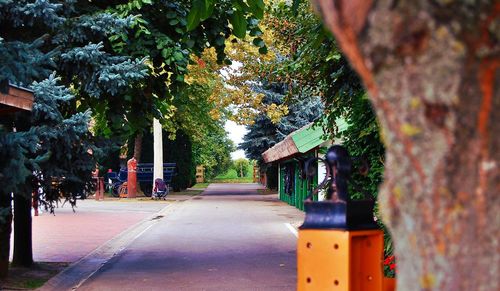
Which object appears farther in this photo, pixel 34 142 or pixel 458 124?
pixel 34 142

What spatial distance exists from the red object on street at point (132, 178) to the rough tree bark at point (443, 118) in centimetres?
3868

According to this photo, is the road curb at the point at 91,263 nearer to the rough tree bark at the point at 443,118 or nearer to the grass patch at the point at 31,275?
the grass patch at the point at 31,275

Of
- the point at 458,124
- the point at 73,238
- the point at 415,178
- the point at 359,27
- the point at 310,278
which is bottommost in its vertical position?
the point at 73,238

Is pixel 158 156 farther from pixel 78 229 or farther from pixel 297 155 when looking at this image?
pixel 78 229

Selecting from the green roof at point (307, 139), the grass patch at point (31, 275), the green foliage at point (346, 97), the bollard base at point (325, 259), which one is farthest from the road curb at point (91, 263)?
the bollard base at point (325, 259)

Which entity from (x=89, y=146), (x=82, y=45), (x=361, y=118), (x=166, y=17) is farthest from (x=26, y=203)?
(x=361, y=118)

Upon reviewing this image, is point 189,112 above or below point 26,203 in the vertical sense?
above

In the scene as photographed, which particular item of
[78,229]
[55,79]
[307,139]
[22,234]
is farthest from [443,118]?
[307,139]

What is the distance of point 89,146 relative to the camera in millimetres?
11125

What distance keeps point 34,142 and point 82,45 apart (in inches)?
105

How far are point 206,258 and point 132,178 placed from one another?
89.7 ft

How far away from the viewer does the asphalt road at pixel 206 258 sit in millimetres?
10766

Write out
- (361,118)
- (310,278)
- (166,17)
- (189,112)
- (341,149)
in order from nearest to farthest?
1. (310,278)
2. (341,149)
3. (361,118)
4. (166,17)
5. (189,112)

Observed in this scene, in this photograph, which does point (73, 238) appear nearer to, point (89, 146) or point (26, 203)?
point (26, 203)
